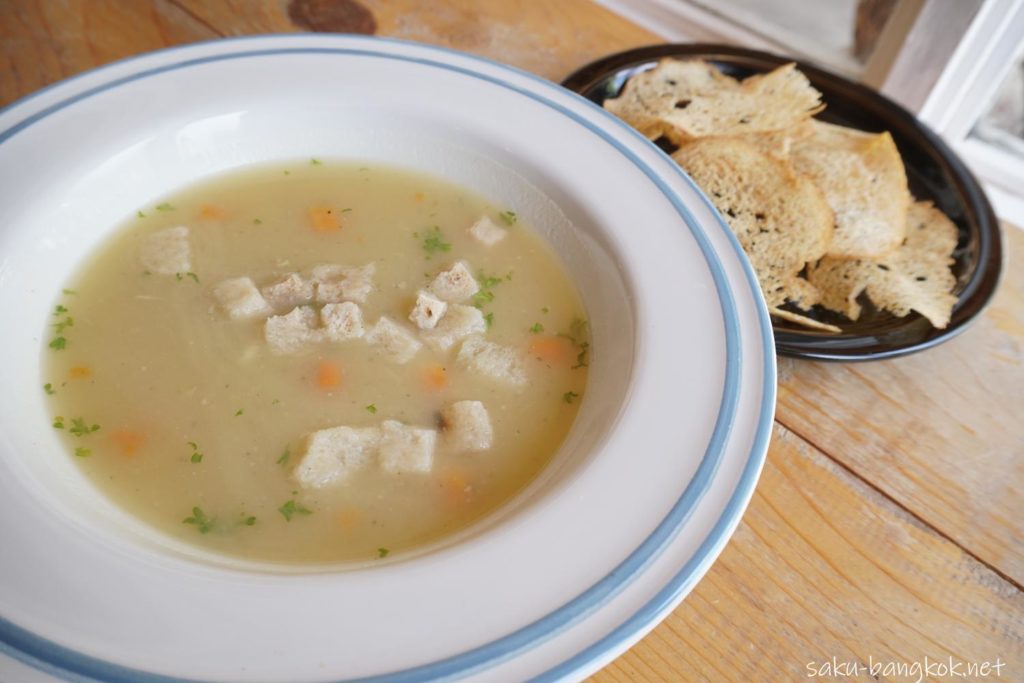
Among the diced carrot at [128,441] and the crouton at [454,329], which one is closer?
the diced carrot at [128,441]

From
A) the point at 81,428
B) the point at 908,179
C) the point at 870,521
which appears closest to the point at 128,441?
the point at 81,428

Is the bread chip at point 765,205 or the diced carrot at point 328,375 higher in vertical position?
the bread chip at point 765,205

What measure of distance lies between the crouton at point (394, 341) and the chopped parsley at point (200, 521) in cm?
38

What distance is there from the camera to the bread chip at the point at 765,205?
5.25ft

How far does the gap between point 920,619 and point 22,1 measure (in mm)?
2402

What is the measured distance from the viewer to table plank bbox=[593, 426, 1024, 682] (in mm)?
1151

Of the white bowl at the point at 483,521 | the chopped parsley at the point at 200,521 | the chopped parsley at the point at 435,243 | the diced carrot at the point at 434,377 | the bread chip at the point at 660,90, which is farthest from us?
the bread chip at the point at 660,90

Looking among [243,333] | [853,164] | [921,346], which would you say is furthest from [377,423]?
[853,164]

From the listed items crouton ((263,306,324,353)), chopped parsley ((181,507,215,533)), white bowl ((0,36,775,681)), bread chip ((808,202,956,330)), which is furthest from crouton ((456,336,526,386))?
bread chip ((808,202,956,330))

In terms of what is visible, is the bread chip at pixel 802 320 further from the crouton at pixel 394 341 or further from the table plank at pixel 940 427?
the crouton at pixel 394 341

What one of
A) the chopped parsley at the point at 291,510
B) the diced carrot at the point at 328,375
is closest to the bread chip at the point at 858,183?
the diced carrot at the point at 328,375

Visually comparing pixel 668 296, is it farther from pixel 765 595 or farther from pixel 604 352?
pixel 765 595

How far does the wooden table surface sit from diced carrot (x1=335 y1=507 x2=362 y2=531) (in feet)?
1.32

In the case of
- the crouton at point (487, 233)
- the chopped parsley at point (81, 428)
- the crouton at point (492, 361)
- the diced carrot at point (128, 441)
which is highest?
the crouton at point (487, 233)
